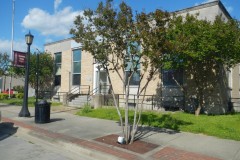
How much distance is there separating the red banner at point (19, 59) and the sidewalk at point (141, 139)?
4.42m

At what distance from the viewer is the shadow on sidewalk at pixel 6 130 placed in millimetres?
9961

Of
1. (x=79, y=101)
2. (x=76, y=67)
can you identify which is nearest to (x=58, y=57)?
(x=76, y=67)

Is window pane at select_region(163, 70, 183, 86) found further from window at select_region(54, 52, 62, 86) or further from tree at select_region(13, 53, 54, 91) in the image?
tree at select_region(13, 53, 54, 91)

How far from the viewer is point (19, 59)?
14.7m

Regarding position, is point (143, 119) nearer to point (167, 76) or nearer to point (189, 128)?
point (189, 128)

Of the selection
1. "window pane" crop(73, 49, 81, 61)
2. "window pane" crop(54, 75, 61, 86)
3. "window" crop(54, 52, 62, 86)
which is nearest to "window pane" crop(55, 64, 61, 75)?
"window" crop(54, 52, 62, 86)

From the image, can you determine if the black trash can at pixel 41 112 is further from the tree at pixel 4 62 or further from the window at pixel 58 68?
the tree at pixel 4 62

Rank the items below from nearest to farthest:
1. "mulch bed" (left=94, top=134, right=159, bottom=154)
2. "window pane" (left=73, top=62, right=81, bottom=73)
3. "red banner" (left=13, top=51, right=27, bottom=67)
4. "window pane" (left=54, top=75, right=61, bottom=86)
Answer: "mulch bed" (left=94, top=134, right=159, bottom=154)
"red banner" (left=13, top=51, right=27, bottom=67)
"window pane" (left=73, top=62, right=81, bottom=73)
"window pane" (left=54, top=75, right=61, bottom=86)

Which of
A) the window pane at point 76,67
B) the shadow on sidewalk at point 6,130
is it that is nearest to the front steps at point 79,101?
the window pane at point 76,67

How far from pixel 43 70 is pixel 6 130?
15676 millimetres

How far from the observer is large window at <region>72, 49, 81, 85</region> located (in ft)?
79.8

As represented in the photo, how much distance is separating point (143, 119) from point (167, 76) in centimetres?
541

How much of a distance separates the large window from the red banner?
9500mm

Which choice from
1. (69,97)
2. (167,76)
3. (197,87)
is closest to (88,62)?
(69,97)
